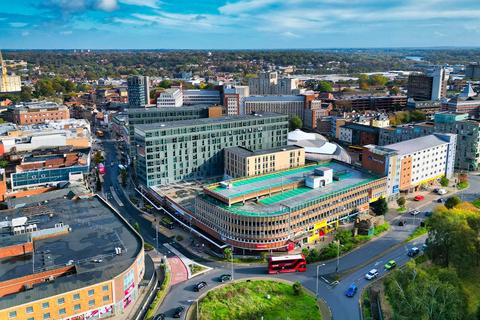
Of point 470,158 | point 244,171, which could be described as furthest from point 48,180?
point 470,158

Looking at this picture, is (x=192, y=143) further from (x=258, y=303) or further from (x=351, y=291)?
(x=351, y=291)

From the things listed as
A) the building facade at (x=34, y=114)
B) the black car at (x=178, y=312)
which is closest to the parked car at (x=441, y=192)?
the black car at (x=178, y=312)

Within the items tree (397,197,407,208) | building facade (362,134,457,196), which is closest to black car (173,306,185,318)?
building facade (362,134,457,196)

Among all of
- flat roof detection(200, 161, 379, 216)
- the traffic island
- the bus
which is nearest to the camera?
the traffic island

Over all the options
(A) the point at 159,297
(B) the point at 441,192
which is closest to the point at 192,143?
(A) the point at 159,297

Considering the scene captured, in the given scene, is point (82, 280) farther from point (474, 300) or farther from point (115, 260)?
point (474, 300)

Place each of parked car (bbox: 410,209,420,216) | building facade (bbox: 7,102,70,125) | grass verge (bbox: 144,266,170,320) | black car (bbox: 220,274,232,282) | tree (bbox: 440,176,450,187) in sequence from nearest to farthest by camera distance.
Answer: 1. grass verge (bbox: 144,266,170,320)
2. black car (bbox: 220,274,232,282)
3. parked car (bbox: 410,209,420,216)
4. tree (bbox: 440,176,450,187)
5. building facade (bbox: 7,102,70,125)

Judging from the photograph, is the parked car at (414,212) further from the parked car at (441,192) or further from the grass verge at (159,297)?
the grass verge at (159,297)

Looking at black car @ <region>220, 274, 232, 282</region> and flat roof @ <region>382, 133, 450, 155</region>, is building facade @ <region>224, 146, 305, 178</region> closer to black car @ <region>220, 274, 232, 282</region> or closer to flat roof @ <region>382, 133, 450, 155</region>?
flat roof @ <region>382, 133, 450, 155</region>
